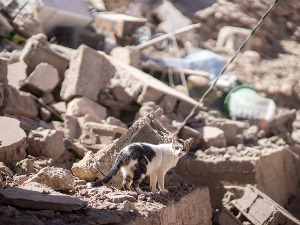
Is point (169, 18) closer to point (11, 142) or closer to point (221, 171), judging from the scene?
point (221, 171)

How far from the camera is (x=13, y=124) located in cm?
631

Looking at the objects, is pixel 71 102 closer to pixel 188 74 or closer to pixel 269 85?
pixel 188 74

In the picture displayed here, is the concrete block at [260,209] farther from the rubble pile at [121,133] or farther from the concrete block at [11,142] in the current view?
the concrete block at [11,142]

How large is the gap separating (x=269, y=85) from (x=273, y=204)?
9.11 meters

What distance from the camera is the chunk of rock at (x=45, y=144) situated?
6.73 metres

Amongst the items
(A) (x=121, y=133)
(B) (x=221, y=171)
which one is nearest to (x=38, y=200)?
(A) (x=121, y=133)

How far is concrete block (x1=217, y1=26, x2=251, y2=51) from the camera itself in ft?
57.7

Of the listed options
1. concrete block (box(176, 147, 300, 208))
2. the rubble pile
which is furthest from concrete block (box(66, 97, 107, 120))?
concrete block (box(176, 147, 300, 208))

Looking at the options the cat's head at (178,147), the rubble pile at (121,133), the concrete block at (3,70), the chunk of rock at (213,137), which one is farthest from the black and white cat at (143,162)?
the chunk of rock at (213,137)

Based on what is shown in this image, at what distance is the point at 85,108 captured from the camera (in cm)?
869

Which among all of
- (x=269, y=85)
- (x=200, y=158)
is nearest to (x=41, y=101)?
(x=200, y=158)

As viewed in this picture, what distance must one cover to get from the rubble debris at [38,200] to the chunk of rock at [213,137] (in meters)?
4.74

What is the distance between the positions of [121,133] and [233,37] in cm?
1106

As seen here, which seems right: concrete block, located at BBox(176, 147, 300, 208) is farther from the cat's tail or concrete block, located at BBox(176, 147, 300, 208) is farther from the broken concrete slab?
the broken concrete slab
